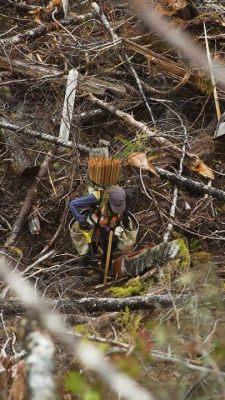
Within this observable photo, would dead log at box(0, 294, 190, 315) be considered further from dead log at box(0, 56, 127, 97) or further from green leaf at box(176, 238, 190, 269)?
dead log at box(0, 56, 127, 97)

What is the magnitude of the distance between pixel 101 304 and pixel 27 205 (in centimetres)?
197

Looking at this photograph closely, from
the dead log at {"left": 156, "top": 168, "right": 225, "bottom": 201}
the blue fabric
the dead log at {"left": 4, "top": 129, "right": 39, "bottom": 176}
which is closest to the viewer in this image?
the blue fabric

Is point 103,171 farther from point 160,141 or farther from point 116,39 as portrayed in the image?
point 116,39

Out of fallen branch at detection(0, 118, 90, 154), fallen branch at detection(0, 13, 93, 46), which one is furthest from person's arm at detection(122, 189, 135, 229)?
fallen branch at detection(0, 13, 93, 46)

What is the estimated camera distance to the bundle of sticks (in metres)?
5.19

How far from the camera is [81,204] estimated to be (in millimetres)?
5344

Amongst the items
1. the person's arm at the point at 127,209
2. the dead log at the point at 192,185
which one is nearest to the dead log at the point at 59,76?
the dead log at the point at 192,185

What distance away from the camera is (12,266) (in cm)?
568

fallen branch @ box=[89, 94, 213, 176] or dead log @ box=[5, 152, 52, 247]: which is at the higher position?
fallen branch @ box=[89, 94, 213, 176]

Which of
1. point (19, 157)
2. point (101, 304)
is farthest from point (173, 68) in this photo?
point (101, 304)

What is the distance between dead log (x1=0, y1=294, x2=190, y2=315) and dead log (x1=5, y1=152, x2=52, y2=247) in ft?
4.72

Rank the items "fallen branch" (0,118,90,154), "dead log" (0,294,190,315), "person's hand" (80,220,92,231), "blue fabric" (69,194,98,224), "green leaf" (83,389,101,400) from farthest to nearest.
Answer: "fallen branch" (0,118,90,154), "person's hand" (80,220,92,231), "blue fabric" (69,194,98,224), "dead log" (0,294,190,315), "green leaf" (83,389,101,400)

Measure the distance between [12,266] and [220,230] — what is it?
218 centimetres

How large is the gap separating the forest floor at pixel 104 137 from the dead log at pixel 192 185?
10 cm
